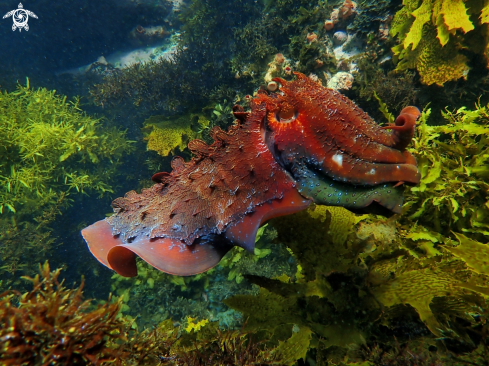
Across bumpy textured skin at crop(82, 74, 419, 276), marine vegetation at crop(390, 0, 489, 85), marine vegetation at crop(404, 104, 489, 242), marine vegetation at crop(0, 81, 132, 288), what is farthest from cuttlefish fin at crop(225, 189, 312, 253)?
marine vegetation at crop(0, 81, 132, 288)

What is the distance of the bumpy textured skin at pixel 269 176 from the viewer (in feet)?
6.02

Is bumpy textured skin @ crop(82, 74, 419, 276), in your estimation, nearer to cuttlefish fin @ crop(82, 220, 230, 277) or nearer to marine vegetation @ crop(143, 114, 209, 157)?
cuttlefish fin @ crop(82, 220, 230, 277)

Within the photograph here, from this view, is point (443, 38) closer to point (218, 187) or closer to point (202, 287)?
point (218, 187)

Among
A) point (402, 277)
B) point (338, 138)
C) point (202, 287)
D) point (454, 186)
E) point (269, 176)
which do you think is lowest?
point (202, 287)

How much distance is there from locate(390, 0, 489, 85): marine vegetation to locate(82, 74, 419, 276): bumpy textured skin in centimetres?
358

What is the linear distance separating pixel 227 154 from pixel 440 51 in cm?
462

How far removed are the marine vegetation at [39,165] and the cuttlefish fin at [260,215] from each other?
8288 mm

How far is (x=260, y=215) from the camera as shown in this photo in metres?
2.05

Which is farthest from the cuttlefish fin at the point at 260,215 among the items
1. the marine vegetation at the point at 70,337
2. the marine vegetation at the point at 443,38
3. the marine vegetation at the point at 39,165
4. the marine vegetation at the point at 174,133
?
the marine vegetation at the point at 39,165

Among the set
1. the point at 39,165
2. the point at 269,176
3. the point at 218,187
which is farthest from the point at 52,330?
the point at 39,165

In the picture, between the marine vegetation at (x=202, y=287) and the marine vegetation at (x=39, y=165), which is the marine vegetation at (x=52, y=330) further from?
the marine vegetation at (x=39, y=165)

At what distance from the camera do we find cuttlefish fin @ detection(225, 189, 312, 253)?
6.33 ft

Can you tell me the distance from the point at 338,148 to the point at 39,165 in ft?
31.6

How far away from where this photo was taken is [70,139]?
323 inches
